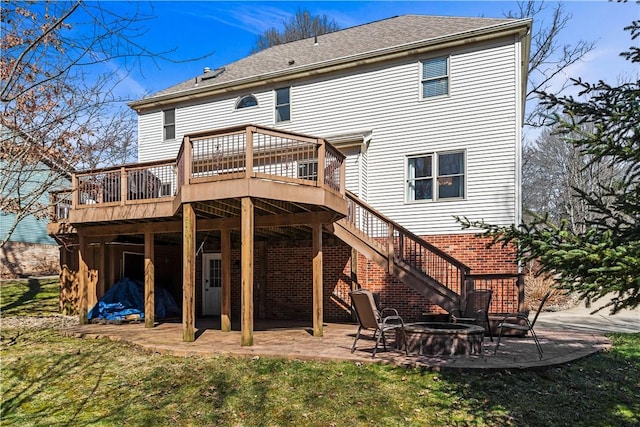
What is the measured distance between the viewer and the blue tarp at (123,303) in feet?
38.8

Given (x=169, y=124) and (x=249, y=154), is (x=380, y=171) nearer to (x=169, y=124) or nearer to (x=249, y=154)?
(x=249, y=154)

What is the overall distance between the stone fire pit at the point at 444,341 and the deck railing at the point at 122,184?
632 cm

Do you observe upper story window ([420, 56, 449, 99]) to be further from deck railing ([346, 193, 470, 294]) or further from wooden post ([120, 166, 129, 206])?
wooden post ([120, 166, 129, 206])

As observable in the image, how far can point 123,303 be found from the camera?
39.8 ft

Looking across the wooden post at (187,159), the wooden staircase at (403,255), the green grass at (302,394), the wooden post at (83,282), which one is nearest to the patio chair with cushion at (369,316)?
the green grass at (302,394)

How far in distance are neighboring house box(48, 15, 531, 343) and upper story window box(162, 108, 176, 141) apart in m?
1.91

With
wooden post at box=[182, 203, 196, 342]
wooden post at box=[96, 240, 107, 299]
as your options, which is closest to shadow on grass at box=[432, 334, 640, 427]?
wooden post at box=[182, 203, 196, 342]

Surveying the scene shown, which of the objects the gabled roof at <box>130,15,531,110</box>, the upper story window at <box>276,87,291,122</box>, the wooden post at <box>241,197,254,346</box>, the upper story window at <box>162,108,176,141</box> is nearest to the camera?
the wooden post at <box>241,197,254,346</box>

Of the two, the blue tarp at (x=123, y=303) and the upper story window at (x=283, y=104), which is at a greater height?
the upper story window at (x=283, y=104)

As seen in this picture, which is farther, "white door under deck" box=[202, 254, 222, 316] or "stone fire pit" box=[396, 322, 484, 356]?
"white door under deck" box=[202, 254, 222, 316]

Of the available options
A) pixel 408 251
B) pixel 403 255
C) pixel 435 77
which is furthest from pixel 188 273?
pixel 435 77

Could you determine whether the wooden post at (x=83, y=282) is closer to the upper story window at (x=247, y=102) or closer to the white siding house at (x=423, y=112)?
the white siding house at (x=423, y=112)

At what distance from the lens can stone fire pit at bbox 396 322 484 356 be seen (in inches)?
278

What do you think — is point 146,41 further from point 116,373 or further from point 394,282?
point 394,282
